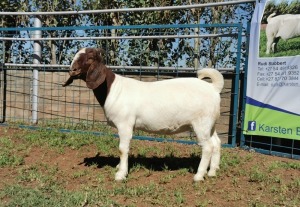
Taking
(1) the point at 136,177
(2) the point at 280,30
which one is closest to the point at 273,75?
(2) the point at 280,30

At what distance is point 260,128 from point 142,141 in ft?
7.64

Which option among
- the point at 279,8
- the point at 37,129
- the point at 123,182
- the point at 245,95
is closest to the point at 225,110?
the point at 245,95

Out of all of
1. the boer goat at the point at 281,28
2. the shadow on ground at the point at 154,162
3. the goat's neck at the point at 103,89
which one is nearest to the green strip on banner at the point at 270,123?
the boer goat at the point at 281,28

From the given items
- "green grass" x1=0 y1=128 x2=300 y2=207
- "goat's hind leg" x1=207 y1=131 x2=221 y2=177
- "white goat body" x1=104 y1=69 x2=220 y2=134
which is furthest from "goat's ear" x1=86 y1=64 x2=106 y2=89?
"goat's hind leg" x1=207 y1=131 x2=221 y2=177

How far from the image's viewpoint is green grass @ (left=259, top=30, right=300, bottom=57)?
647 cm

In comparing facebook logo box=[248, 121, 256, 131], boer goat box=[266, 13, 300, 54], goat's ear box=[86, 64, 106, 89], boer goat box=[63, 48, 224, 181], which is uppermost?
boer goat box=[266, 13, 300, 54]

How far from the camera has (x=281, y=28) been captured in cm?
676

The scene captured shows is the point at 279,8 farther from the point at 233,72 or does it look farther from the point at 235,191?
the point at 235,191

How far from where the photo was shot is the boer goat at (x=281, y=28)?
6.55m

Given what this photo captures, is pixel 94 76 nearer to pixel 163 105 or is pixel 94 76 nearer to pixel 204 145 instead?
pixel 163 105

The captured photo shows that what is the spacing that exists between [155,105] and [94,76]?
919 mm

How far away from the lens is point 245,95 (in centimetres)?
727

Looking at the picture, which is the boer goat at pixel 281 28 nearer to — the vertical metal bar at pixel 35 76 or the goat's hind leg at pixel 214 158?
the goat's hind leg at pixel 214 158

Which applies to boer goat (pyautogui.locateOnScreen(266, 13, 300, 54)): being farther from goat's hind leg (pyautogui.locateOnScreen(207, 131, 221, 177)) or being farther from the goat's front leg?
the goat's front leg
